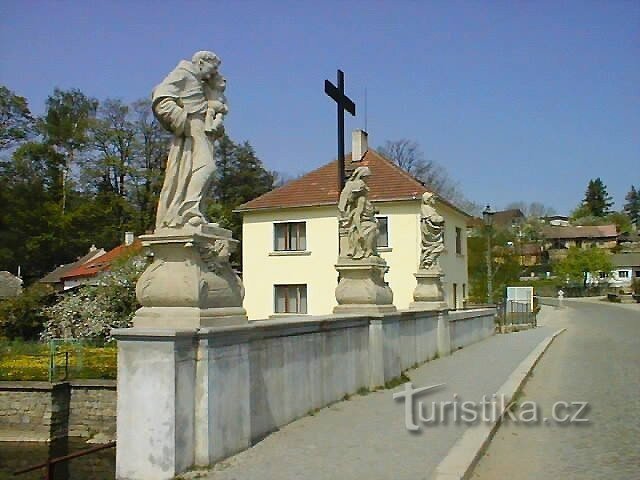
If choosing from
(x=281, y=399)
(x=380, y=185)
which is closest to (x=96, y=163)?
(x=380, y=185)

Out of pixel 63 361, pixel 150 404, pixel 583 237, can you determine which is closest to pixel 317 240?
pixel 63 361

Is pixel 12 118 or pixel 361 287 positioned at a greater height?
pixel 12 118

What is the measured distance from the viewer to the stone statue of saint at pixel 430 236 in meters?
18.1

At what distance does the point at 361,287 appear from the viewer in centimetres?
1171

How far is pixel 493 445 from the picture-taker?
8.16 meters

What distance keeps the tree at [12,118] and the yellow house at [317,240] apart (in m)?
21.8

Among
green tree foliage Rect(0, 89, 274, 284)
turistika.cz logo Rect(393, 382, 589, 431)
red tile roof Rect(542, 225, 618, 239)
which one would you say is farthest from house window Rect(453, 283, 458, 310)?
red tile roof Rect(542, 225, 618, 239)

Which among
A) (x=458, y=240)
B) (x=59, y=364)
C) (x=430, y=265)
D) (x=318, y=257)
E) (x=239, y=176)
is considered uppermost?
(x=239, y=176)

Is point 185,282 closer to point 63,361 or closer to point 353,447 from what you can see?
point 353,447

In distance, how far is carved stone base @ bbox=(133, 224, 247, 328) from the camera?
6.36 m

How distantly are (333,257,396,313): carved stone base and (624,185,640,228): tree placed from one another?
153890 mm

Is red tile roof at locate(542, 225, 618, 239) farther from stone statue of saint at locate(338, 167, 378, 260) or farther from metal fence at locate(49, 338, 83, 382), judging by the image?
stone statue of saint at locate(338, 167, 378, 260)

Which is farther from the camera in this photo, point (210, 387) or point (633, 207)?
point (633, 207)

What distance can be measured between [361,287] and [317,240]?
78.1 feet
